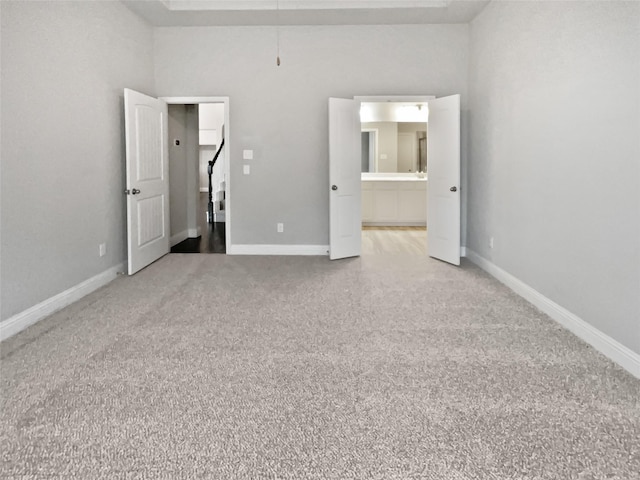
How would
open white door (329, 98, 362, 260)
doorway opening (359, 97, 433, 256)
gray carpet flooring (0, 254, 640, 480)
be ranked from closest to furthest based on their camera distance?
1. gray carpet flooring (0, 254, 640, 480)
2. open white door (329, 98, 362, 260)
3. doorway opening (359, 97, 433, 256)

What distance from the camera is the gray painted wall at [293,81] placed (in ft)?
20.0

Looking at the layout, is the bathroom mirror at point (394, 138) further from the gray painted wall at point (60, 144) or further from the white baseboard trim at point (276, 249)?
the gray painted wall at point (60, 144)

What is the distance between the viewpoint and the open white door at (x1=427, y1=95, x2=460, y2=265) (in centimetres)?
568

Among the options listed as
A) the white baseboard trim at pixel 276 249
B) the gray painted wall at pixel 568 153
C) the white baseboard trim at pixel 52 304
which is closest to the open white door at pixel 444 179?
the gray painted wall at pixel 568 153

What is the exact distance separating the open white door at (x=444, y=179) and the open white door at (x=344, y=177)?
36.1 inches

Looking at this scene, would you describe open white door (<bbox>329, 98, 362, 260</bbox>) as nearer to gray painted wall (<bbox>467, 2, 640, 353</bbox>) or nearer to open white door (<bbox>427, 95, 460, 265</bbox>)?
open white door (<bbox>427, 95, 460, 265</bbox>)

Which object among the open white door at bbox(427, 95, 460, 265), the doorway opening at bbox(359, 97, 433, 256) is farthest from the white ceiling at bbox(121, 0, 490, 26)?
the doorway opening at bbox(359, 97, 433, 256)

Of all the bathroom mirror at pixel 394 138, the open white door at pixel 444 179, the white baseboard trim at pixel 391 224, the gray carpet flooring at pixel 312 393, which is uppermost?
the bathroom mirror at pixel 394 138

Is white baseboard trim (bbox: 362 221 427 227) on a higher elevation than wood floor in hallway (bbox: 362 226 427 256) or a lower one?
higher

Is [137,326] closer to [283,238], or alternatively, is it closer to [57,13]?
[57,13]

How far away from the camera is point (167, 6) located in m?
5.38

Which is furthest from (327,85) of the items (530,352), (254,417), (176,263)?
(254,417)

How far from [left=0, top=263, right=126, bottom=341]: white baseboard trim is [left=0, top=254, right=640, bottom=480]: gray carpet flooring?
3.6 inches

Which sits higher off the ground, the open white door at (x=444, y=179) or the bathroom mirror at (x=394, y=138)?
the bathroom mirror at (x=394, y=138)
